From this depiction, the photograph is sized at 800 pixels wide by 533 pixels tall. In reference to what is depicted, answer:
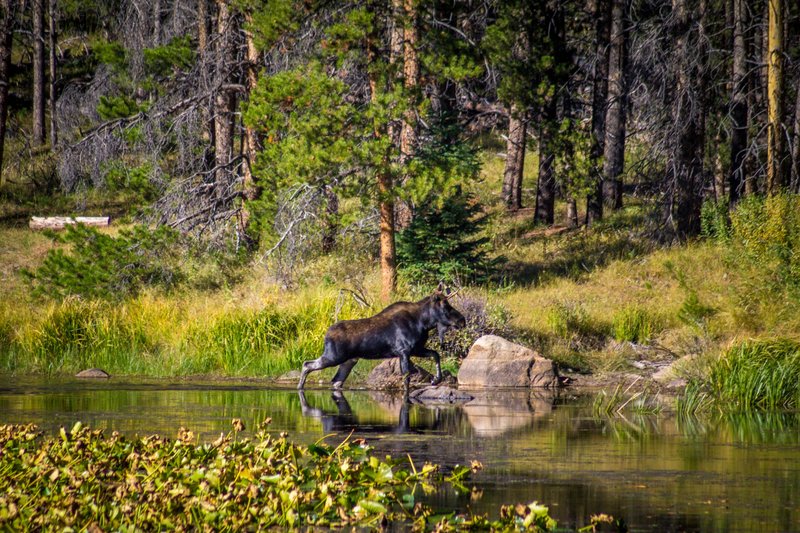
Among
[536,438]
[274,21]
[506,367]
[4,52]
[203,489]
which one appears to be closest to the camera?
[203,489]

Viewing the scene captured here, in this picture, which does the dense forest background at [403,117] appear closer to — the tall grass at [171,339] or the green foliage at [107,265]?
the green foliage at [107,265]

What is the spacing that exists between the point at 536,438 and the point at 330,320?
9602mm

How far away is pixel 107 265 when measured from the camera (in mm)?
26203

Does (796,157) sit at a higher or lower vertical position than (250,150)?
lower

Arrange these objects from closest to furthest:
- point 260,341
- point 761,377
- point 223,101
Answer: point 761,377 < point 260,341 < point 223,101

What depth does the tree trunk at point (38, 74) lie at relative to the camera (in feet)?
145

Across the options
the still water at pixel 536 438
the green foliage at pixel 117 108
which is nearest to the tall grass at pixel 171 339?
the still water at pixel 536 438

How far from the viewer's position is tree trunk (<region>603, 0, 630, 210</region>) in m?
34.7

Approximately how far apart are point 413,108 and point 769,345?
992cm

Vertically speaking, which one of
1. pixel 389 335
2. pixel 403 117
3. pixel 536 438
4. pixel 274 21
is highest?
pixel 274 21

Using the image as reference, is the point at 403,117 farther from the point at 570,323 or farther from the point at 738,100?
the point at 738,100

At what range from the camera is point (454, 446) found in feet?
39.6

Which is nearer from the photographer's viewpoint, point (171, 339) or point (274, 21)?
point (171, 339)

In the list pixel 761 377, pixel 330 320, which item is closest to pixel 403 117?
pixel 330 320
